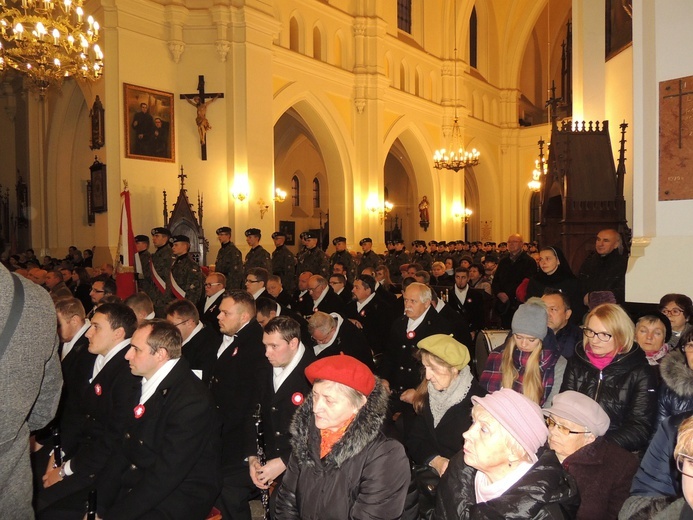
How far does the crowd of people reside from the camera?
2215mm

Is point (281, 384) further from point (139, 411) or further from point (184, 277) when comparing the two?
point (184, 277)

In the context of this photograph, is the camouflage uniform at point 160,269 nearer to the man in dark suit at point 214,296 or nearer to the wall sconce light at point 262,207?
the man in dark suit at point 214,296

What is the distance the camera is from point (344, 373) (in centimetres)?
272

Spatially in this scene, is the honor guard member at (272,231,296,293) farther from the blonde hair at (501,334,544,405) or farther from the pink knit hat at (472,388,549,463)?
the pink knit hat at (472,388,549,463)

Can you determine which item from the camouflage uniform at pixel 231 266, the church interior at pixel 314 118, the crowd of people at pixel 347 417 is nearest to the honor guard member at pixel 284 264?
the camouflage uniform at pixel 231 266

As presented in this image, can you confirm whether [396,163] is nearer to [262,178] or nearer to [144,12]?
[262,178]

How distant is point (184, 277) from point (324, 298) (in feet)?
7.83

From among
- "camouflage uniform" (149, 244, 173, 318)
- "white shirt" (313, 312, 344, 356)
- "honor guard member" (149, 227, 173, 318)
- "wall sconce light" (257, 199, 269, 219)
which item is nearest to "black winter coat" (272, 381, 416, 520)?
"white shirt" (313, 312, 344, 356)

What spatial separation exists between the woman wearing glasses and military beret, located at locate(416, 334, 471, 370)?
75cm

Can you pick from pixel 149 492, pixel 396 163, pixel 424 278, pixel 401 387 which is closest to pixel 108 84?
pixel 424 278

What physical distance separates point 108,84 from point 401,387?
1037cm

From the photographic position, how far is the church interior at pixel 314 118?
6703mm

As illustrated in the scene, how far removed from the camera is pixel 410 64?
21688 millimetres

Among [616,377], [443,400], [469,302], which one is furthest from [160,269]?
[616,377]
